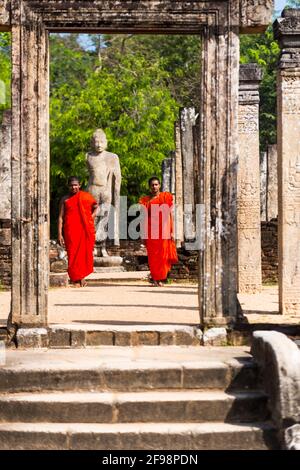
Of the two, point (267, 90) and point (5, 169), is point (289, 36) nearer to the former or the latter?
point (5, 169)

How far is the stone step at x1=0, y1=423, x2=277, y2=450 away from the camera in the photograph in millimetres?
6012

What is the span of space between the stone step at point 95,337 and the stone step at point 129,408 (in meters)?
1.47

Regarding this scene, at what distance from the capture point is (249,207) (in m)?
13.6

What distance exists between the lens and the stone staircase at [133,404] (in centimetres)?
604

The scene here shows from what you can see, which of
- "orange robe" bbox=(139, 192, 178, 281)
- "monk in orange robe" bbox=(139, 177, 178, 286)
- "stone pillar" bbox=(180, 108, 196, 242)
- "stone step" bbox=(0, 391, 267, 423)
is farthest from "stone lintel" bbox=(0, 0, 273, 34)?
"stone pillar" bbox=(180, 108, 196, 242)

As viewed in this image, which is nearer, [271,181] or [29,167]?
[29,167]

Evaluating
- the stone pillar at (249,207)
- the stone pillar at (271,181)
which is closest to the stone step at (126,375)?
the stone pillar at (249,207)

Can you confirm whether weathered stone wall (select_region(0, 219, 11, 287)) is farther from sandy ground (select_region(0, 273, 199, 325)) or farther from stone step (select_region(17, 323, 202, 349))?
stone step (select_region(17, 323, 202, 349))

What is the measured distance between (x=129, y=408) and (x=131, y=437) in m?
0.28

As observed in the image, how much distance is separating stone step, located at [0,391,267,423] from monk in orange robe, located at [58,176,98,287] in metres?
8.00

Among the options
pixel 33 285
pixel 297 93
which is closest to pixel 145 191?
pixel 297 93

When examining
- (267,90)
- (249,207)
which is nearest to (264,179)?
(249,207)

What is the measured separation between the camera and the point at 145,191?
2838cm
